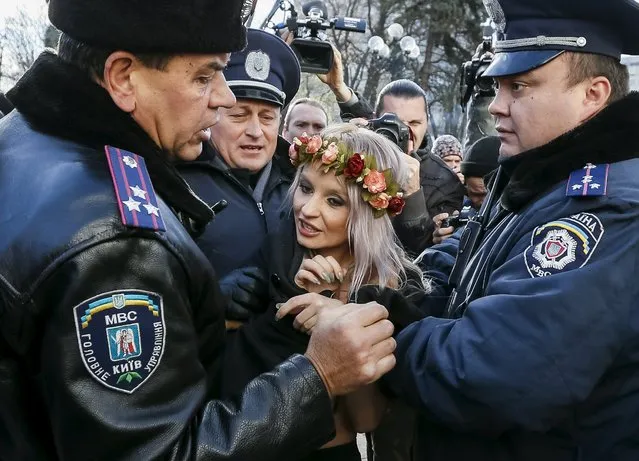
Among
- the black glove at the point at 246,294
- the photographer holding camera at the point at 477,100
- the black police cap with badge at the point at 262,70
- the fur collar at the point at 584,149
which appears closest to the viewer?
the fur collar at the point at 584,149

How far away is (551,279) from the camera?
1837mm

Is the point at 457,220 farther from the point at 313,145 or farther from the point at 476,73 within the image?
the point at 476,73

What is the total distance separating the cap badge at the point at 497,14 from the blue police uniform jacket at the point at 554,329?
1.54 ft

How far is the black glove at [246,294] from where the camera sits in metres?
2.61

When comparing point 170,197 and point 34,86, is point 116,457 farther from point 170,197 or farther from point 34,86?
point 34,86

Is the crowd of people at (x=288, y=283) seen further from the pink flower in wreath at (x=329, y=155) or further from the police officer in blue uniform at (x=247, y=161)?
the police officer in blue uniform at (x=247, y=161)

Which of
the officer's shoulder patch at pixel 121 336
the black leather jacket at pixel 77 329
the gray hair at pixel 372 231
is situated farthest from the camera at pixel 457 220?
the officer's shoulder patch at pixel 121 336

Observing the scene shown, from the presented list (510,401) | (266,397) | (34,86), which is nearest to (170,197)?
(34,86)

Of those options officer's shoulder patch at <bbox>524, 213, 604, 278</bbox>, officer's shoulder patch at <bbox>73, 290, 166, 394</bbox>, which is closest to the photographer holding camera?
officer's shoulder patch at <bbox>524, 213, 604, 278</bbox>

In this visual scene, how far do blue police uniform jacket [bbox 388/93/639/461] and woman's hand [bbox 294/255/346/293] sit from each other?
43 cm

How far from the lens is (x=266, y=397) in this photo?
174 centimetres

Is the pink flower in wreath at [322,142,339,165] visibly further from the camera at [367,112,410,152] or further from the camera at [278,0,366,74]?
the camera at [278,0,366,74]

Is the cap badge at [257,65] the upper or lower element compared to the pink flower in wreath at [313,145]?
upper

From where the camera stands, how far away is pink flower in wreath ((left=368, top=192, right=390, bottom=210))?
2686mm
